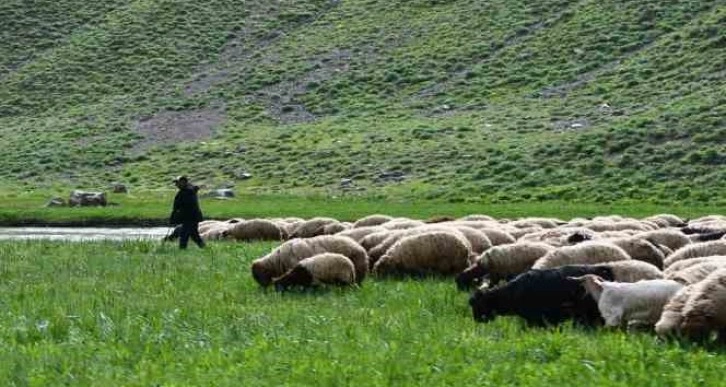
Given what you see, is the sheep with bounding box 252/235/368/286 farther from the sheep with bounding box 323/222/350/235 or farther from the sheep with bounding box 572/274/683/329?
the sheep with bounding box 323/222/350/235

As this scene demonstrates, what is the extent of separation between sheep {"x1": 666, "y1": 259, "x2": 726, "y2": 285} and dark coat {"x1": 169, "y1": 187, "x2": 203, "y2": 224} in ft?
43.2

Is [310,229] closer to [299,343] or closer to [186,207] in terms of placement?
[186,207]

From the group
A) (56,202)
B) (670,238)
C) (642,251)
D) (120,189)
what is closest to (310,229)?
(670,238)

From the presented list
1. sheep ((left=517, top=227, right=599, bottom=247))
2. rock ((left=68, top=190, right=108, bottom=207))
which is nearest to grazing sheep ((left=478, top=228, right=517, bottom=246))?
sheep ((left=517, top=227, right=599, bottom=247))

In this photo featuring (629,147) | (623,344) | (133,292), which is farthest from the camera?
(629,147)

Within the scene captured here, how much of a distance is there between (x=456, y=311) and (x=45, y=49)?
76.0 metres

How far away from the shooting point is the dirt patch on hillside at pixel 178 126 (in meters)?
62.4

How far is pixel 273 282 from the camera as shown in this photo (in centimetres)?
1542

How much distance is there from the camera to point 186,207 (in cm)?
2344

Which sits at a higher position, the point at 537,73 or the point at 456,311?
the point at 537,73

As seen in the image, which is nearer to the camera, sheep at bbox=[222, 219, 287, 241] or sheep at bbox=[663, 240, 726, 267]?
sheep at bbox=[663, 240, 726, 267]

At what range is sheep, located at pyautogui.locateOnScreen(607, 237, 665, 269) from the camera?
1409cm

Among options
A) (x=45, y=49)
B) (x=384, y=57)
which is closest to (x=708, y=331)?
(x=384, y=57)

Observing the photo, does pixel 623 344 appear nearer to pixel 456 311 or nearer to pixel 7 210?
pixel 456 311
